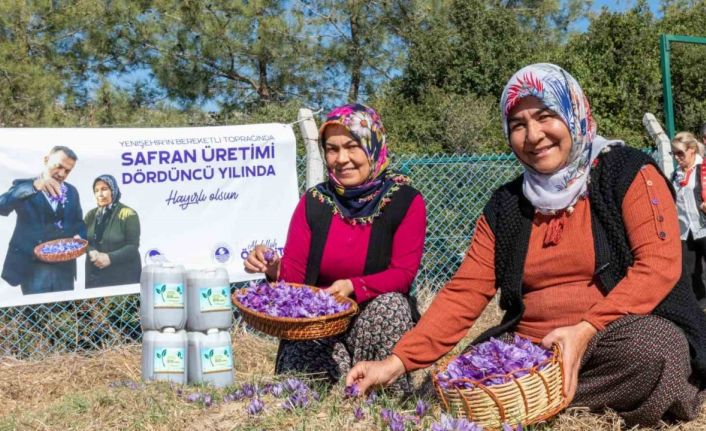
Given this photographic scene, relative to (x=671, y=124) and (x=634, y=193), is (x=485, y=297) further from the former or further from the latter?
(x=671, y=124)

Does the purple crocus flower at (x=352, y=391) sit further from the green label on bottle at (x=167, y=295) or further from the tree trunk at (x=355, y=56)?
the tree trunk at (x=355, y=56)

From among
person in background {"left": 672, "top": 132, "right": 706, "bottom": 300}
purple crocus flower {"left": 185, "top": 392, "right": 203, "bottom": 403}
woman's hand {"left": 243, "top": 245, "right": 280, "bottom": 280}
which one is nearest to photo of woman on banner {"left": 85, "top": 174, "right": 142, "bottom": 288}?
woman's hand {"left": 243, "top": 245, "right": 280, "bottom": 280}

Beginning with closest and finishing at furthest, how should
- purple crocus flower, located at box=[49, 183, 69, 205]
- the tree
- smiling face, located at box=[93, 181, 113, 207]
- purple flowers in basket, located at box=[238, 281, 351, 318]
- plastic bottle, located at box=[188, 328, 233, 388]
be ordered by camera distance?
purple flowers in basket, located at box=[238, 281, 351, 318] → plastic bottle, located at box=[188, 328, 233, 388] → purple crocus flower, located at box=[49, 183, 69, 205] → smiling face, located at box=[93, 181, 113, 207] → the tree

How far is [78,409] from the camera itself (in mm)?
2803

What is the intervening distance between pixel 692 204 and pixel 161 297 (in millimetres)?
4505

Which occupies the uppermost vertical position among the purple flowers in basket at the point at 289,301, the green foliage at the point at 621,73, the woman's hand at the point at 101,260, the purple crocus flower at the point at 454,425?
the green foliage at the point at 621,73

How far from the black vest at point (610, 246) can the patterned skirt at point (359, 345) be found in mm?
633

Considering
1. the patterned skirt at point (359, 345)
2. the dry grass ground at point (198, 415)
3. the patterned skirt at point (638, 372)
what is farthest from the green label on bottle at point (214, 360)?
the patterned skirt at point (638, 372)

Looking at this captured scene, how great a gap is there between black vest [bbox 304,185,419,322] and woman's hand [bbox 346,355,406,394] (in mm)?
883

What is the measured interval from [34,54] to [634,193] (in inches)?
476

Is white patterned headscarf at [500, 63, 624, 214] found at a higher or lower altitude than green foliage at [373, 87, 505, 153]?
lower

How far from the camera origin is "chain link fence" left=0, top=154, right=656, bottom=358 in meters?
5.11

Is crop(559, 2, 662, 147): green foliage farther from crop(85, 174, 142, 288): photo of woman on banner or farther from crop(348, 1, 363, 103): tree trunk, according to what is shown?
crop(85, 174, 142, 288): photo of woman on banner

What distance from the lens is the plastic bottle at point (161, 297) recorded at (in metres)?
4.06
